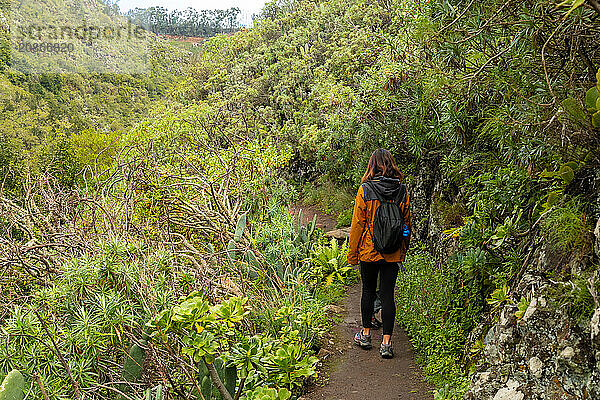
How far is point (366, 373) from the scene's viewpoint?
425 cm

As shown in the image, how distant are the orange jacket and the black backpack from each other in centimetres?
5

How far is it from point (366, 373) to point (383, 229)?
125 cm

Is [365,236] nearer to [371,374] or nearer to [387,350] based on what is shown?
[387,350]

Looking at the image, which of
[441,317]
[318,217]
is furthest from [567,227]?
[318,217]

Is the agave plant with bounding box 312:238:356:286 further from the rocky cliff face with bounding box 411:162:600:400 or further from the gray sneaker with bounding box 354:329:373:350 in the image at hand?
the rocky cliff face with bounding box 411:162:600:400

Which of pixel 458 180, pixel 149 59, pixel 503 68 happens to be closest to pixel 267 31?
pixel 458 180

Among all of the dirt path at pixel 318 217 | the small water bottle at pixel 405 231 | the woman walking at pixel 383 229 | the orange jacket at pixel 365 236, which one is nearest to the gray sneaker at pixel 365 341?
the woman walking at pixel 383 229

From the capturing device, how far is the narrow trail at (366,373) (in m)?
3.94

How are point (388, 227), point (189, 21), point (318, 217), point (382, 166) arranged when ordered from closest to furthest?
1. point (388, 227)
2. point (382, 166)
3. point (318, 217)
4. point (189, 21)

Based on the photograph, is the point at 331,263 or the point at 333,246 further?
the point at 333,246

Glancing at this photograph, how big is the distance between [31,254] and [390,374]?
128 inches

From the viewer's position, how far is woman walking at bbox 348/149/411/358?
4.23 m

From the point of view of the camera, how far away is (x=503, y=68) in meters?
3.38

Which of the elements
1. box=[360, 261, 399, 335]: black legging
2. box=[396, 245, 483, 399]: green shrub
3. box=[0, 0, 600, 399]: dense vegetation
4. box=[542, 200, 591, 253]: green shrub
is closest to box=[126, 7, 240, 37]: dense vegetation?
box=[0, 0, 600, 399]: dense vegetation
